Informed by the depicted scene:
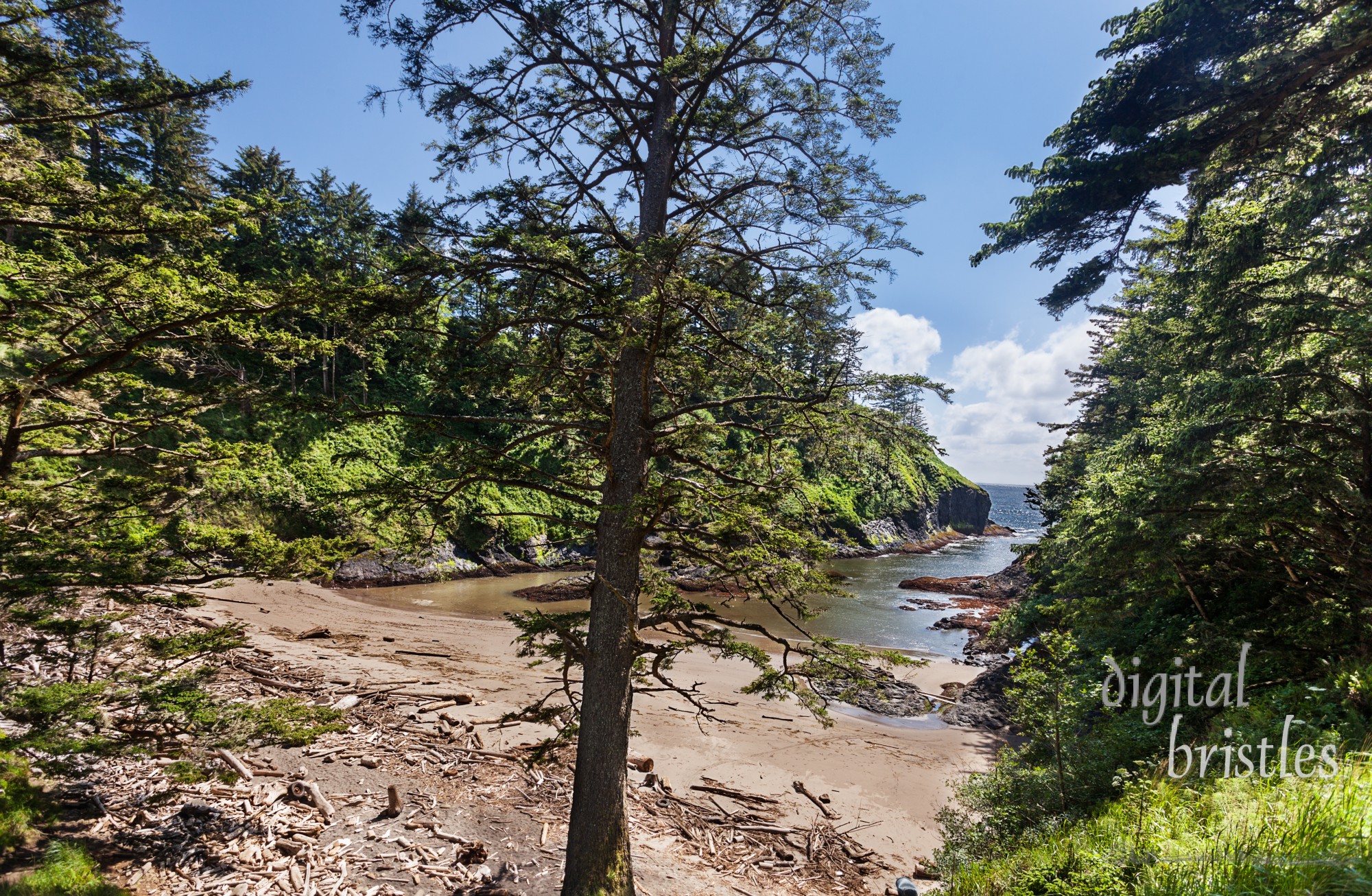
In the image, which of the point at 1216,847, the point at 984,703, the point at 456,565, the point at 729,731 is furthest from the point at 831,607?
the point at 1216,847

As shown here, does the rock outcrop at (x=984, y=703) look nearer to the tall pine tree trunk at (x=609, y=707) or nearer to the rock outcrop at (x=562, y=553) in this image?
the rock outcrop at (x=562, y=553)

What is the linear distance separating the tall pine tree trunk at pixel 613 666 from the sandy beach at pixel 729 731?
1710 mm

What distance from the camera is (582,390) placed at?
6.06 meters

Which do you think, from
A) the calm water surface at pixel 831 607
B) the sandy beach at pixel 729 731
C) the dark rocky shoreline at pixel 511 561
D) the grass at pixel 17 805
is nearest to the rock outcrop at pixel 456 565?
the dark rocky shoreline at pixel 511 561

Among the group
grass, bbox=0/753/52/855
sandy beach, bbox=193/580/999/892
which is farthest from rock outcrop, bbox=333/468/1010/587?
grass, bbox=0/753/52/855

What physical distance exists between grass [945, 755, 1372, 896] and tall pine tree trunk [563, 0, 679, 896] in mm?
3523

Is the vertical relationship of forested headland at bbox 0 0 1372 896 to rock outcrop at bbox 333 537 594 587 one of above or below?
above

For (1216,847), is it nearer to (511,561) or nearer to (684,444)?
(684,444)

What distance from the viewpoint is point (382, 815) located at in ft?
21.2

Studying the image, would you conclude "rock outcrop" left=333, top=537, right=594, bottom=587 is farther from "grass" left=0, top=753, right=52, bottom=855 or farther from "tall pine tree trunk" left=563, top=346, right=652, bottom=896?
"grass" left=0, top=753, right=52, bottom=855

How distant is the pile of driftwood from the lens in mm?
5215

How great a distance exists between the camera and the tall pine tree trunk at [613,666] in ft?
18.0

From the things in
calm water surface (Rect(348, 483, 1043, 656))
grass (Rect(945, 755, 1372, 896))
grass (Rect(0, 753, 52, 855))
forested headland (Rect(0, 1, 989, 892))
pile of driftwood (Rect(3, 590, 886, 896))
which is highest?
forested headland (Rect(0, 1, 989, 892))

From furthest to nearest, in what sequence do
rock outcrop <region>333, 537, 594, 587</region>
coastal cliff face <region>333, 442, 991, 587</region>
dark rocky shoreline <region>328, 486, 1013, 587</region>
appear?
rock outcrop <region>333, 537, 594, 587</region>
dark rocky shoreline <region>328, 486, 1013, 587</region>
coastal cliff face <region>333, 442, 991, 587</region>
